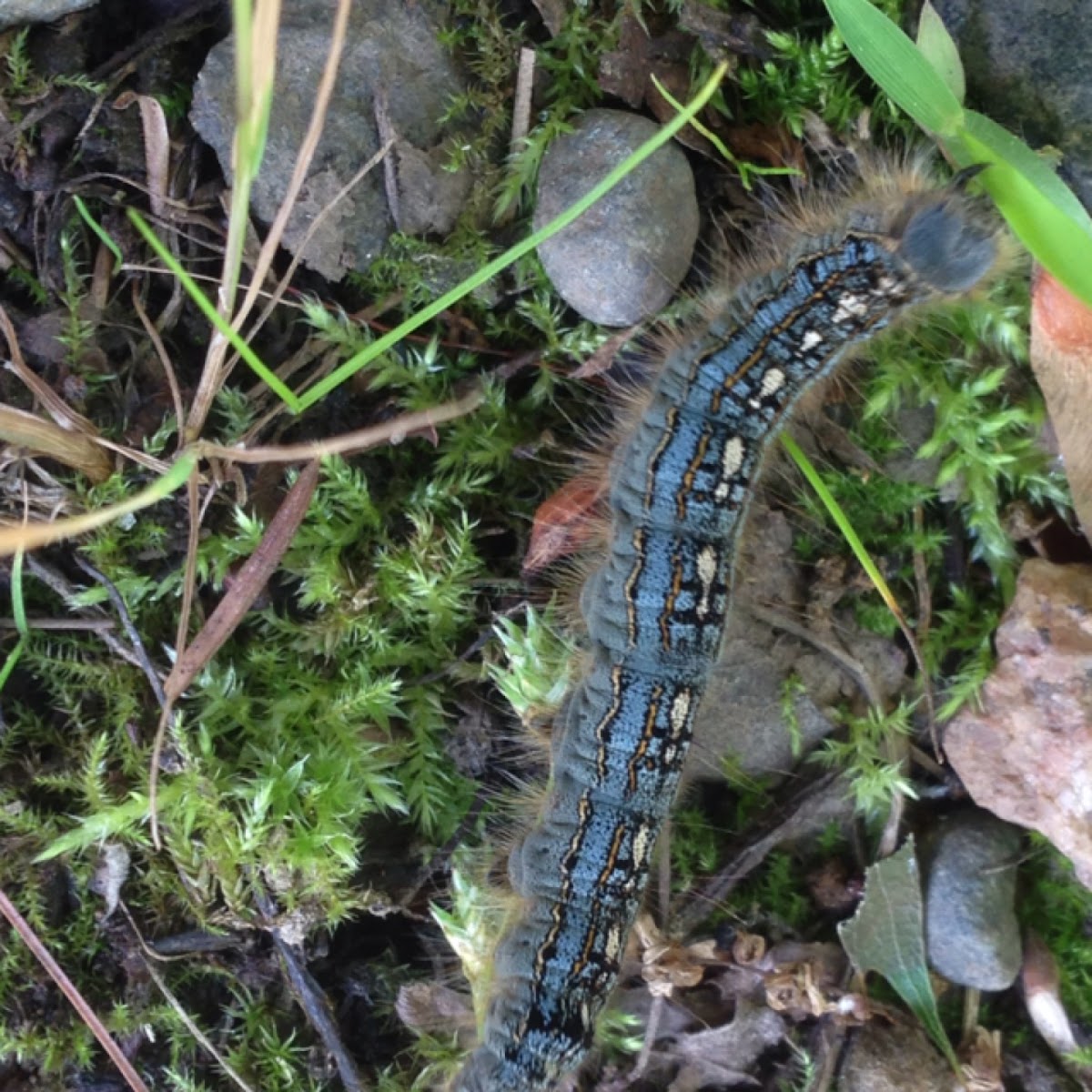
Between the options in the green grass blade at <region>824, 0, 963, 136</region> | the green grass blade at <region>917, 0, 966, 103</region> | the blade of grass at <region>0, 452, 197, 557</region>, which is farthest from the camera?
the green grass blade at <region>917, 0, 966, 103</region>

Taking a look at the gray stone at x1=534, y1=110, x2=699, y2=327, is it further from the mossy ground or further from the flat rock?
the flat rock

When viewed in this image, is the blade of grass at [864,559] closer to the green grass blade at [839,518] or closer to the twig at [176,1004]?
the green grass blade at [839,518]

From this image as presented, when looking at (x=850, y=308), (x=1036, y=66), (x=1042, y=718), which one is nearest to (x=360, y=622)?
(x=850, y=308)

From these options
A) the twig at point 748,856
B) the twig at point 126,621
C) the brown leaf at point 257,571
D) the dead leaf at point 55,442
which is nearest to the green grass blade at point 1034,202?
the twig at point 748,856

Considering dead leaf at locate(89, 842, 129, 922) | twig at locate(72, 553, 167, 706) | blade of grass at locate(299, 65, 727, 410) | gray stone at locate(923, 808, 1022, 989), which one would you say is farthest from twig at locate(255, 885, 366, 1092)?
gray stone at locate(923, 808, 1022, 989)

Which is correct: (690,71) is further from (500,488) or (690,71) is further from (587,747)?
(587,747)

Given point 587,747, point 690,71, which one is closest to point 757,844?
point 587,747
